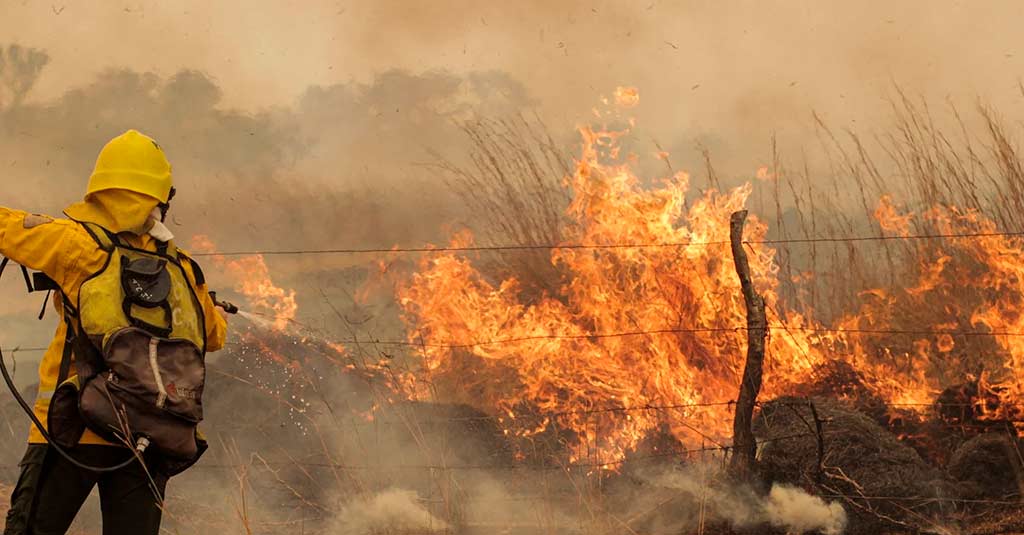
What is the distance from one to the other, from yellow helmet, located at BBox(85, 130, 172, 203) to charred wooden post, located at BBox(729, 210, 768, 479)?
14.8 ft

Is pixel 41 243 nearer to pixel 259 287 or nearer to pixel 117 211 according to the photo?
pixel 117 211

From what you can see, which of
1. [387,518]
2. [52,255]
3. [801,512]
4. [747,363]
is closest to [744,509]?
[801,512]

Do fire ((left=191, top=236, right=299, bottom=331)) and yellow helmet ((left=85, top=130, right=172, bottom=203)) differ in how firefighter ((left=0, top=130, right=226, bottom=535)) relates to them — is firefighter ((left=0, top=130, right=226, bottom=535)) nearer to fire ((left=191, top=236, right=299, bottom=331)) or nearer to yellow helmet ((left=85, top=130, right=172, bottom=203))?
yellow helmet ((left=85, top=130, right=172, bottom=203))

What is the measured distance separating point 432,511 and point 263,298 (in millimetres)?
2667

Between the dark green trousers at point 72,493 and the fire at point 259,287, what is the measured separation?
527 cm

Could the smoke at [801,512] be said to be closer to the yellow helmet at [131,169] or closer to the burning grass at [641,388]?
the burning grass at [641,388]

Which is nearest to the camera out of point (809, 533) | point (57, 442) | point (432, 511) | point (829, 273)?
point (57, 442)

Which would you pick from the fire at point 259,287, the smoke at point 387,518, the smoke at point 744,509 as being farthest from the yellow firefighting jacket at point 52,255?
the fire at point 259,287

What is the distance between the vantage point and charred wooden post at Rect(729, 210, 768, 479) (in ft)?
22.2

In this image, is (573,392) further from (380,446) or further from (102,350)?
(102,350)

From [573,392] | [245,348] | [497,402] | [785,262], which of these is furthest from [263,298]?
[785,262]

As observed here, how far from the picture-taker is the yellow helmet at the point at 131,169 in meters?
3.33

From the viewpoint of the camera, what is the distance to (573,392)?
26.0ft

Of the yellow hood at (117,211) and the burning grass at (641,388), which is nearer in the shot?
the yellow hood at (117,211)
